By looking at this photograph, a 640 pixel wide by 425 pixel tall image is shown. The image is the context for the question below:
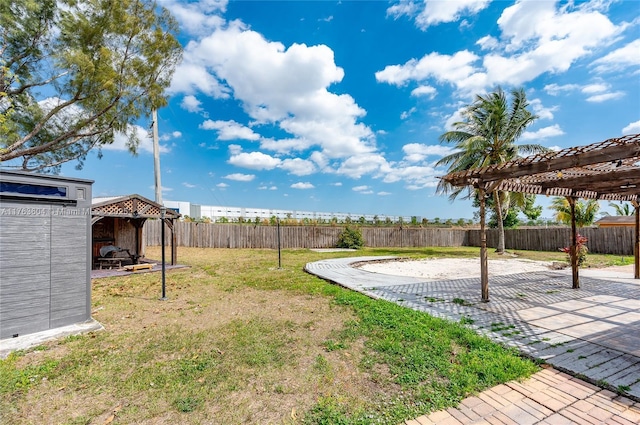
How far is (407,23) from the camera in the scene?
422 inches

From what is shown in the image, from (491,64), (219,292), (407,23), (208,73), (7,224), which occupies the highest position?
(407,23)

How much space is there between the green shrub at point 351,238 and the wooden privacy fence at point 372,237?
61cm

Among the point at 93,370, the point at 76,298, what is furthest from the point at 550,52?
the point at 76,298

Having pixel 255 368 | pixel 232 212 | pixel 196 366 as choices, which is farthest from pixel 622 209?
pixel 232 212

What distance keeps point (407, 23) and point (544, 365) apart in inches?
472

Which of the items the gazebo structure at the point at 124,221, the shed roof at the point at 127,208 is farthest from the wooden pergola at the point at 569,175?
the shed roof at the point at 127,208

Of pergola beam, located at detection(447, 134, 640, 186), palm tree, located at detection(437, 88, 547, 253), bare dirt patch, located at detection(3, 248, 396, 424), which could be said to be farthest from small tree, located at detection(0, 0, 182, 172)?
palm tree, located at detection(437, 88, 547, 253)

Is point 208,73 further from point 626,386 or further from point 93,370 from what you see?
point 626,386

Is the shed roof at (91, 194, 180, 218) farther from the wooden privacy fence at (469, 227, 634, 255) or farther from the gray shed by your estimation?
the wooden privacy fence at (469, 227, 634, 255)

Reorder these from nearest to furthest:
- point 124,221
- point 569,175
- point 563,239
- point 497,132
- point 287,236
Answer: point 569,175, point 124,221, point 497,132, point 563,239, point 287,236

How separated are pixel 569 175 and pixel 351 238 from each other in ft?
45.2

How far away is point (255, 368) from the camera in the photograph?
2740 millimetres

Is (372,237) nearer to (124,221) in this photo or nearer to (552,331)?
(124,221)

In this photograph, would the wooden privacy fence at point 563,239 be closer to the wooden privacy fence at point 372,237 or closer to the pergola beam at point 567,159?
the wooden privacy fence at point 372,237
